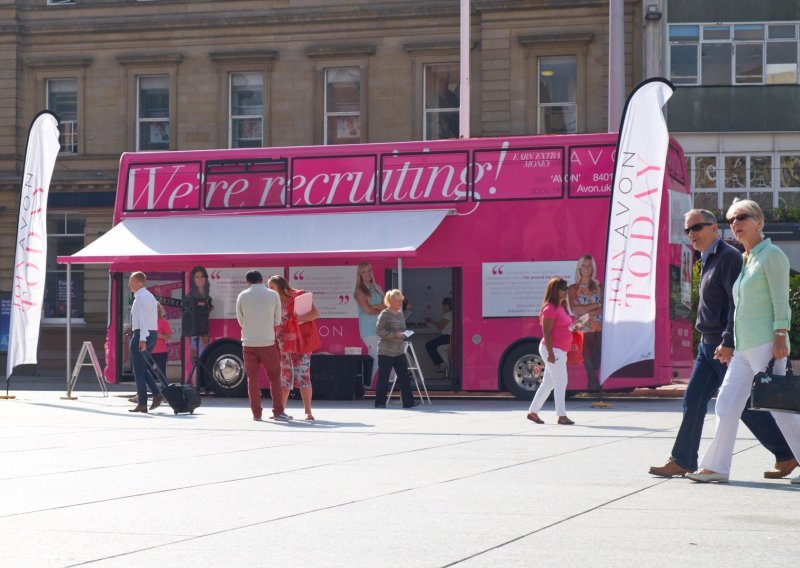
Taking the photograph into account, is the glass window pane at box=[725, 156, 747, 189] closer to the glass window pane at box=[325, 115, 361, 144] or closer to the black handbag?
the glass window pane at box=[325, 115, 361, 144]

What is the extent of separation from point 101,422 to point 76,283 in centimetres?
2254

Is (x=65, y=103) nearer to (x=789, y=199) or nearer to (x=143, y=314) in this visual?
(x=789, y=199)

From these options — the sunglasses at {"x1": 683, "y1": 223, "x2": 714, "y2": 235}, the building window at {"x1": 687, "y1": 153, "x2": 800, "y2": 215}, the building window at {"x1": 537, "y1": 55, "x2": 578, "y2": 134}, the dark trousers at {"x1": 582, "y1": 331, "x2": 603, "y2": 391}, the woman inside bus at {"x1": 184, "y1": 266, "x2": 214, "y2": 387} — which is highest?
the building window at {"x1": 537, "y1": 55, "x2": 578, "y2": 134}

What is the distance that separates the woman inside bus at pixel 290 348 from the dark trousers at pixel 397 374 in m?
2.15

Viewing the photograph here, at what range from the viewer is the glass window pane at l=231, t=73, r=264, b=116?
3766 centimetres

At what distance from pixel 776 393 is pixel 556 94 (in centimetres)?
2737

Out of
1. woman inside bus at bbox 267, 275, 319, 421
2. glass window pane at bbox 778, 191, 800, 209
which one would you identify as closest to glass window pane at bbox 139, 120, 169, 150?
glass window pane at bbox 778, 191, 800, 209

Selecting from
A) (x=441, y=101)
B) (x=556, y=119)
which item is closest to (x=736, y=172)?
(x=556, y=119)

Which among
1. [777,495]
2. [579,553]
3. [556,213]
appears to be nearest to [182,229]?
[556,213]

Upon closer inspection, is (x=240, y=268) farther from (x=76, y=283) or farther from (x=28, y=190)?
(x=76, y=283)

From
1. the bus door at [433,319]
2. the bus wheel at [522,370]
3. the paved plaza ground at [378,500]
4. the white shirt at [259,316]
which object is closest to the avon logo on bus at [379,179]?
the bus door at [433,319]

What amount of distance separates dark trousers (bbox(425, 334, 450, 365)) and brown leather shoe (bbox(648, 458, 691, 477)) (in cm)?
1262

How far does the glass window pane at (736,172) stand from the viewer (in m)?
33.8

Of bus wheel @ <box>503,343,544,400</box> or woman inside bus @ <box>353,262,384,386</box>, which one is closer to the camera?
bus wheel @ <box>503,343,544,400</box>
